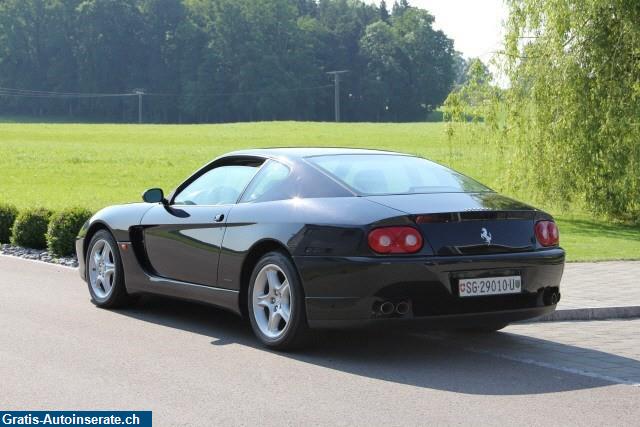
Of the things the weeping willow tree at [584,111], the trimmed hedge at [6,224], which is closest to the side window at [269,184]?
the trimmed hedge at [6,224]

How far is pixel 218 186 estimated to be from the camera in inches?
349

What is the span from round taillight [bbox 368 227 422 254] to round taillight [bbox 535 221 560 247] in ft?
3.42

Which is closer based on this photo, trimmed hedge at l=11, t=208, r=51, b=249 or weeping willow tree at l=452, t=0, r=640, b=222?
trimmed hedge at l=11, t=208, r=51, b=249

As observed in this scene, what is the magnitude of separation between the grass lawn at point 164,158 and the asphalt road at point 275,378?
743cm

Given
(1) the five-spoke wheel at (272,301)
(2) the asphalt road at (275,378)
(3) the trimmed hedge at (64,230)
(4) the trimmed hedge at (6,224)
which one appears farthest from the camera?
(4) the trimmed hedge at (6,224)

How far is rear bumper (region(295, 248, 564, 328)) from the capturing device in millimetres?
7129

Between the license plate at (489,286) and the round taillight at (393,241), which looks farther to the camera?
the license plate at (489,286)

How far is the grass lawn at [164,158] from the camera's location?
68.8ft

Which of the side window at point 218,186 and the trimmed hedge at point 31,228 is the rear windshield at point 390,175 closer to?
the side window at point 218,186

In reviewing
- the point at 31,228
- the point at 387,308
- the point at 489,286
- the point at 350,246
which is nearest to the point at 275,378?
the point at 387,308

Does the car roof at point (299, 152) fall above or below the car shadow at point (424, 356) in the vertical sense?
above

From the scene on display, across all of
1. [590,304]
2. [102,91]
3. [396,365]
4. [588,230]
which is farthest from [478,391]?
[102,91]

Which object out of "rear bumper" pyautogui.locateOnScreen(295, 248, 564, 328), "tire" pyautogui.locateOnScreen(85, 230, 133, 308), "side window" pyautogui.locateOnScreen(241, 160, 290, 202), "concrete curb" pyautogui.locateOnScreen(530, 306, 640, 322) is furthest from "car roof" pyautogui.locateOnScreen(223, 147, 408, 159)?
"concrete curb" pyautogui.locateOnScreen(530, 306, 640, 322)

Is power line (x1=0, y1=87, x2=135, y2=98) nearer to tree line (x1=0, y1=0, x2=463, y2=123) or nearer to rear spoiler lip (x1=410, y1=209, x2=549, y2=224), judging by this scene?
tree line (x1=0, y1=0, x2=463, y2=123)
